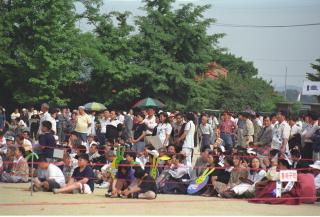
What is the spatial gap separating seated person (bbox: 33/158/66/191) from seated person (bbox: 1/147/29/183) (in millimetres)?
1953

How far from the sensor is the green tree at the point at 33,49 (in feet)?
110

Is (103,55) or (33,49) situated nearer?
(33,49)

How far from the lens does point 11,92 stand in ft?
117

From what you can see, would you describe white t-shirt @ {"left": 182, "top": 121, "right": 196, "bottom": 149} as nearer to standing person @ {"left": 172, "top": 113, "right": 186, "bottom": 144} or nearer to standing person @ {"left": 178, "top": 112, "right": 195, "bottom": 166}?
standing person @ {"left": 178, "top": 112, "right": 195, "bottom": 166}

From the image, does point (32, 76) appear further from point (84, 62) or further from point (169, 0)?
point (169, 0)

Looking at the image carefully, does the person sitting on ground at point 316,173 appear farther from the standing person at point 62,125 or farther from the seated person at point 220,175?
the standing person at point 62,125

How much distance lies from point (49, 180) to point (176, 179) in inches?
110

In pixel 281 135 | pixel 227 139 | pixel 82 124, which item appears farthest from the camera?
pixel 227 139

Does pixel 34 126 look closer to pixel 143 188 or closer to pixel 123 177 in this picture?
pixel 123 177

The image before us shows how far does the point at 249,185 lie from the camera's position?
42.3 ft

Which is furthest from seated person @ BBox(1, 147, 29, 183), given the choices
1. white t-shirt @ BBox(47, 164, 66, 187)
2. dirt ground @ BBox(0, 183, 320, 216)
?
dirt ground @ BBox(0, 183, 320, 216)

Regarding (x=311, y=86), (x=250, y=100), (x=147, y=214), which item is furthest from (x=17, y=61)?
(x=250, y=100)

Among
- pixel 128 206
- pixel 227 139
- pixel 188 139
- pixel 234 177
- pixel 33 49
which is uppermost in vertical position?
pixel 33 49

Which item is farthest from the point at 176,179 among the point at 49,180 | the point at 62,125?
the point at 62,125
